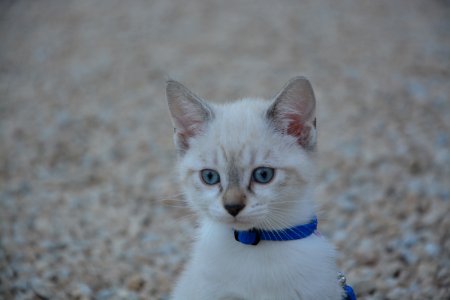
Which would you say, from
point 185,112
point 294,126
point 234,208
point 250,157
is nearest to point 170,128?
point 185,112

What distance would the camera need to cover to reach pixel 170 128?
576cm

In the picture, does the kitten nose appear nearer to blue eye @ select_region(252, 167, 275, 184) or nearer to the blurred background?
blue eye @ select_region(252, 167, 275, 184)

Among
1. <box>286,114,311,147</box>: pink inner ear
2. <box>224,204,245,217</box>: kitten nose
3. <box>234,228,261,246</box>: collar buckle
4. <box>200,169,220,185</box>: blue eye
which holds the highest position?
<box>286,114,311,147</box>: pink inner ear

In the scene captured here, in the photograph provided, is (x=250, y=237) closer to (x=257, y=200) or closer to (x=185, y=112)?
(x=257, y=200)

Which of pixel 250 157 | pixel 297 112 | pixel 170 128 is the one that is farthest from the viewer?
pixel 170 128

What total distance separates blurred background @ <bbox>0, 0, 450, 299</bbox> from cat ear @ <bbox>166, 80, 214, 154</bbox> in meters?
0.59

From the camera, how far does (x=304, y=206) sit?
219 centimetres

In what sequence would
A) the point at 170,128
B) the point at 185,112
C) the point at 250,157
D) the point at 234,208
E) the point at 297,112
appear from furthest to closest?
the point at 170,128
the point at 185,112
the point at 297,112
the point at 250,157
the point at 234,208

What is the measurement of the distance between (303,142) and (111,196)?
2.81 metres

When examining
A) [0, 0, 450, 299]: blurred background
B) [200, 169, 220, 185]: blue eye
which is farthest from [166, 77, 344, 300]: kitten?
[0, 0, 450, 299]: blurred background

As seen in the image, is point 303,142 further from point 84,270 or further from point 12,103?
point 12,103

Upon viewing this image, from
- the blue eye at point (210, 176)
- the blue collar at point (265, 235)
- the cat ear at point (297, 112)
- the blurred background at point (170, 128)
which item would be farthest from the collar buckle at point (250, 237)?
the blurred background at point (170, 128)

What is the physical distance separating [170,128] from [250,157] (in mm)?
3797

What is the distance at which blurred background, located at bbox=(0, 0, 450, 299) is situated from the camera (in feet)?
11.3
